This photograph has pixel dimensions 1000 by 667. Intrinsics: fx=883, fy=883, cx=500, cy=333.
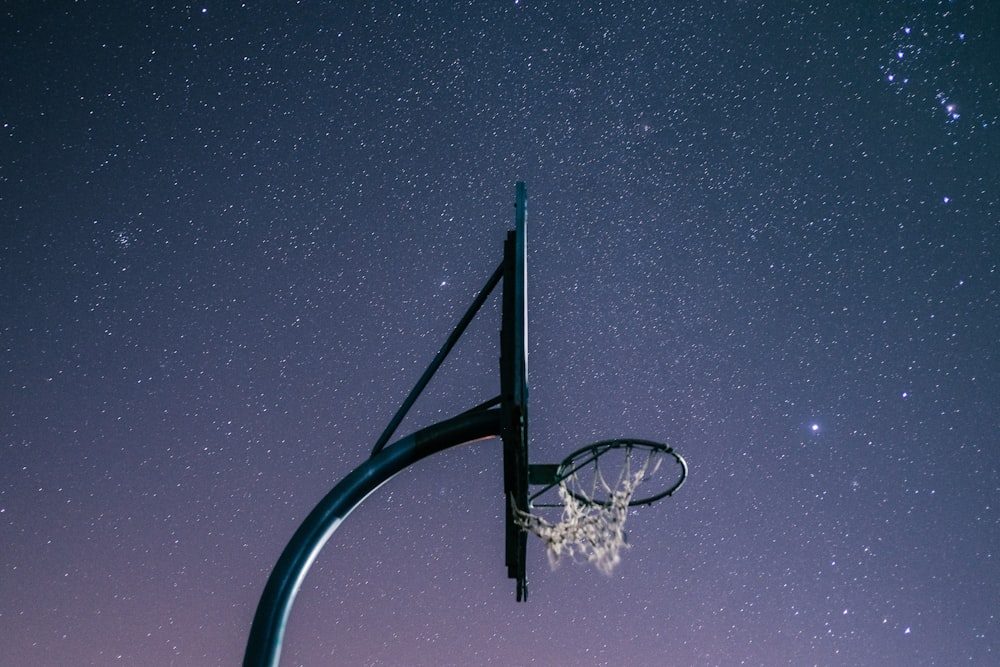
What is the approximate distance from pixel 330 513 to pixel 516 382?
57.2 inches

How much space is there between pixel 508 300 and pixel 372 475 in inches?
61.4

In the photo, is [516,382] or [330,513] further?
[516,382]

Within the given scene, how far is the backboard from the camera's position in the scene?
19.2 ft

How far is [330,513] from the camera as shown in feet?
18.3

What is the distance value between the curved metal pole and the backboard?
A: 0.16 m

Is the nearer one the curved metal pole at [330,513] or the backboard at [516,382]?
the curved metal pole at [330,513]

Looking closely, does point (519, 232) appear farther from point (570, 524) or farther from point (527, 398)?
point (570, 524)

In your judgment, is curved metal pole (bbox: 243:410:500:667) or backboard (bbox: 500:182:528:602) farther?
backboard (bbox: 500:182:528:602)

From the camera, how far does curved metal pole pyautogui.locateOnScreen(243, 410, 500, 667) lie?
523 cm

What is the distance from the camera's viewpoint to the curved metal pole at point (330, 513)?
523cm

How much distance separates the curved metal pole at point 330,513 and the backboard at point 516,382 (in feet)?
0.52

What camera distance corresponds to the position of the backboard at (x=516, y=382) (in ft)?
19.2

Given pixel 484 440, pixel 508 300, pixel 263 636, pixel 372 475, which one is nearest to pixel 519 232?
pixel 508 300

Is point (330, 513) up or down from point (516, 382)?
down
